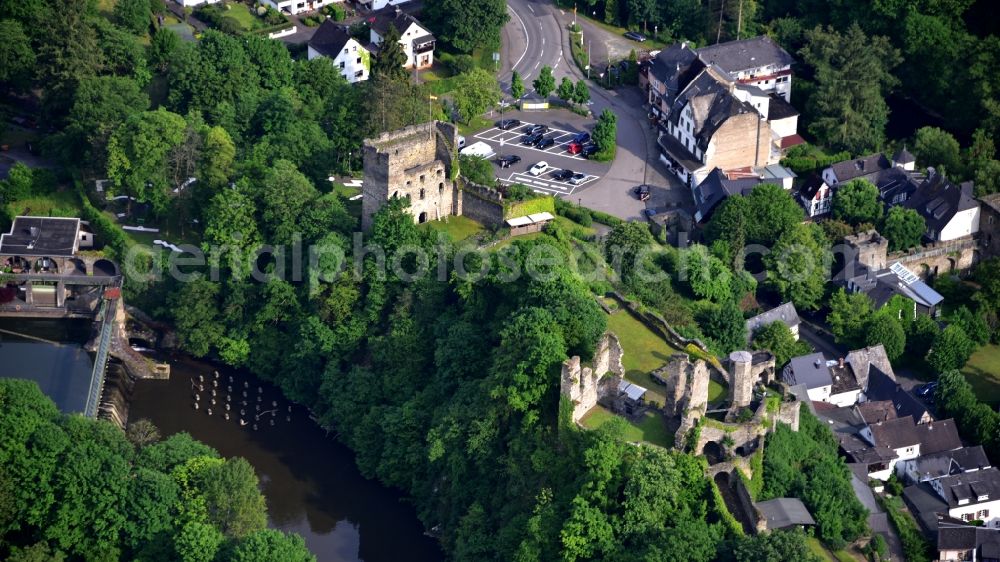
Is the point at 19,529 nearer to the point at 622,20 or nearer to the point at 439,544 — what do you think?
the point at 439,544

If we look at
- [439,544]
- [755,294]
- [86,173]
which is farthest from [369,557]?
[86,173]

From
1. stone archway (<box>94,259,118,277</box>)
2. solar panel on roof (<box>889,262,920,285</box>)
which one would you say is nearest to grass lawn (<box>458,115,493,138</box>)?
stone archway (<box>94,259,118,277</box>)

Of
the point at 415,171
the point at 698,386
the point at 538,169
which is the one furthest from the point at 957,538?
the point at 538,169

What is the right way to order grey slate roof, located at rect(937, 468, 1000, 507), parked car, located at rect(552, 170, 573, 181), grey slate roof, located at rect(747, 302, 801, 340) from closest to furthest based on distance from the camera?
grey slate roof, located at rect(937, 468, 1000, 507), grey slate roof, located at rect(747, 302, 801, 340), parked car, located at rect(552, 170, 573, 181)

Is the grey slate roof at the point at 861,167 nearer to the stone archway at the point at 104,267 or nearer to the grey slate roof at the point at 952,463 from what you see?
the grey slate roof at the point at 952,463

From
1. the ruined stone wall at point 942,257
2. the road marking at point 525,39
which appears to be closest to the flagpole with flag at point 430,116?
the road marking at point 525,39

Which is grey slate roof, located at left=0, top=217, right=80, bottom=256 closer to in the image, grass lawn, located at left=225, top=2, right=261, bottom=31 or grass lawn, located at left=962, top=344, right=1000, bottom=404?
grass lawn, located at left=225, top=2, right=261, bottom=31
